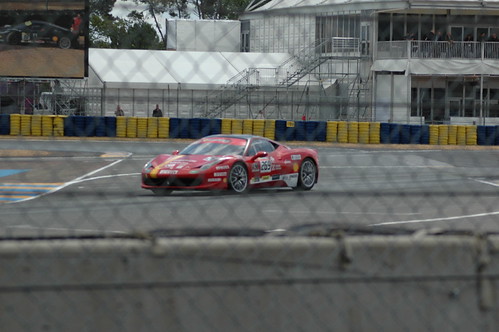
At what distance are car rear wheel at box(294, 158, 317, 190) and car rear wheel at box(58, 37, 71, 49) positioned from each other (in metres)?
11.1

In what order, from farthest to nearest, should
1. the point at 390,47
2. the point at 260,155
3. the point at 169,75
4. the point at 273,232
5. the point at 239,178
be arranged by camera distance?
the point at 260,155, the point at 239,178, the point at 390,47, the point at 273,232, the point at 169,75

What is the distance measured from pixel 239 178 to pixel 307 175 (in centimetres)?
166

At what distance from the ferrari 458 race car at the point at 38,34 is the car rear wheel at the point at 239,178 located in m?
9.62

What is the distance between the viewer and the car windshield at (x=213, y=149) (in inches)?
516

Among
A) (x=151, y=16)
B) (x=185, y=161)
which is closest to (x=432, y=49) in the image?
(x=151, y=16)

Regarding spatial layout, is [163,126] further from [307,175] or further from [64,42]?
[307,175]

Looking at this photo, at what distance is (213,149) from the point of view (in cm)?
1338

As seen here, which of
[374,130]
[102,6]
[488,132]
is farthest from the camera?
[488,132]

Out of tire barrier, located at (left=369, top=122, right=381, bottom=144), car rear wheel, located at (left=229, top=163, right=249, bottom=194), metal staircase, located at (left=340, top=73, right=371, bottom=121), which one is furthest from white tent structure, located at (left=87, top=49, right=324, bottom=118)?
car rear wheel, located at (left=229, top=163, right=249, bottom=194)

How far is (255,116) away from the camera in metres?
4.76

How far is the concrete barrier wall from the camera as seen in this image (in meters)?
3.12

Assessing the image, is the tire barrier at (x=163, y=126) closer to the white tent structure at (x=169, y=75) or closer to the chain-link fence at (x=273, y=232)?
the chain-link fence at (x=273, y=232)

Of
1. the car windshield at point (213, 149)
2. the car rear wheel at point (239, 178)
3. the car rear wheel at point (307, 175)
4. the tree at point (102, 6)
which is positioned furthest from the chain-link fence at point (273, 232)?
the car rear wheel at point (307, 175)

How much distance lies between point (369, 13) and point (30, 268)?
5.89 feet
